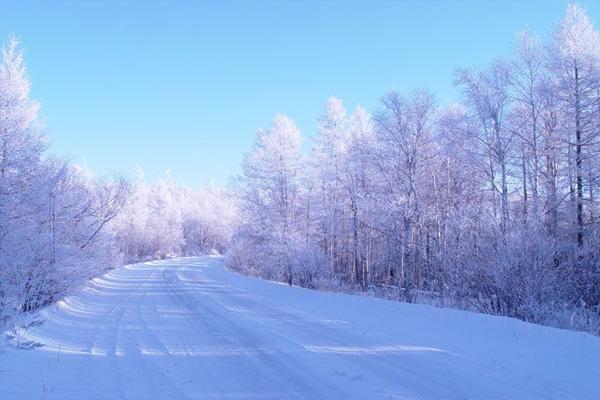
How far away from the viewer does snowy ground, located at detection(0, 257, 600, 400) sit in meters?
5.57

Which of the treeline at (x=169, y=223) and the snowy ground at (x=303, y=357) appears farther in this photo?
the treeline at (x=169, y=223)

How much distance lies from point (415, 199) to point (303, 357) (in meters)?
14.6

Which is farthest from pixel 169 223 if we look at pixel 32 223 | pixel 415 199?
pixel 32 223

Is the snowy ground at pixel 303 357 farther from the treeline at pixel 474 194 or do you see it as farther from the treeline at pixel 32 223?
the treeline at pixel 474 194

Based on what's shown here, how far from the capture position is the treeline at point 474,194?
13.7 metres

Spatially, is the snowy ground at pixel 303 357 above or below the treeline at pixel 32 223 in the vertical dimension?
below

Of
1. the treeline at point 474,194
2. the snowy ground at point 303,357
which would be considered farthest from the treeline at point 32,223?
the treeline at point 474,194

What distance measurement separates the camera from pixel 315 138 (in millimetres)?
33625

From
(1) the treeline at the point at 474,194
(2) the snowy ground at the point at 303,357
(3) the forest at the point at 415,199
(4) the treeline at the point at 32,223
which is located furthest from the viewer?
(1) the treeline at the point at 474,194

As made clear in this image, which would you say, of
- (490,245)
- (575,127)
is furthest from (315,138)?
(490,245)

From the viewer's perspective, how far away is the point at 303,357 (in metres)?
7.14

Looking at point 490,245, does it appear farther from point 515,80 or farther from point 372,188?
point 372,188

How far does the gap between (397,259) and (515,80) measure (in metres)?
12.1

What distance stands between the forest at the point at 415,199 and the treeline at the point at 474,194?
0.28 feet
